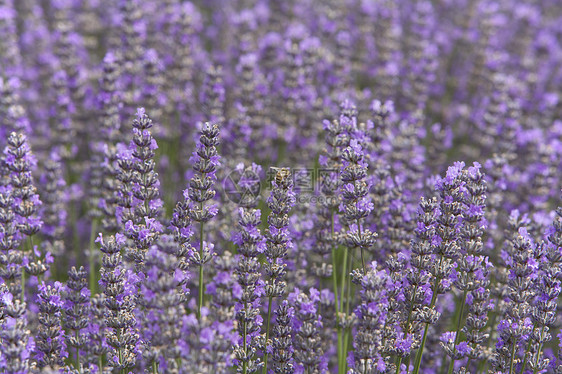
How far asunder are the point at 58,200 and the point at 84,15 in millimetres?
4888

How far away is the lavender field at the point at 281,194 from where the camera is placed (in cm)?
444

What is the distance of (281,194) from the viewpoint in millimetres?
4500

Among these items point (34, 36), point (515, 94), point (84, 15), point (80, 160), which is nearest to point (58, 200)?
point (80, 160)

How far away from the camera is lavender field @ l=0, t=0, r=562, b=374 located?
4.44 meters

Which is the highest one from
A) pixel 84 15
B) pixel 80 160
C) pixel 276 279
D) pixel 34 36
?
pixel 84 15

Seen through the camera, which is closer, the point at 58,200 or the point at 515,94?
the point at 58,200

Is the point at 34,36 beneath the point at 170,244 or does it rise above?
above

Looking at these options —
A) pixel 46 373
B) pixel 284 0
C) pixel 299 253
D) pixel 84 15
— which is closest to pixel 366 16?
pixel 284 0

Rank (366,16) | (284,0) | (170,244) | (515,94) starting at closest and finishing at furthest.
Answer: (170,244) < (515,94) < (366,16) < (284,0)

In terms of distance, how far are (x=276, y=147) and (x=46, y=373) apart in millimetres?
5629

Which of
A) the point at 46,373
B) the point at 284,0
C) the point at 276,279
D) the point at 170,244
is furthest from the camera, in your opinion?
the point at 284,0

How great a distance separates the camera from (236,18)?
30.2 feet

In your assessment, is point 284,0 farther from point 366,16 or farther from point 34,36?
point 34,36

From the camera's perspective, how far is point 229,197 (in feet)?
20.5
